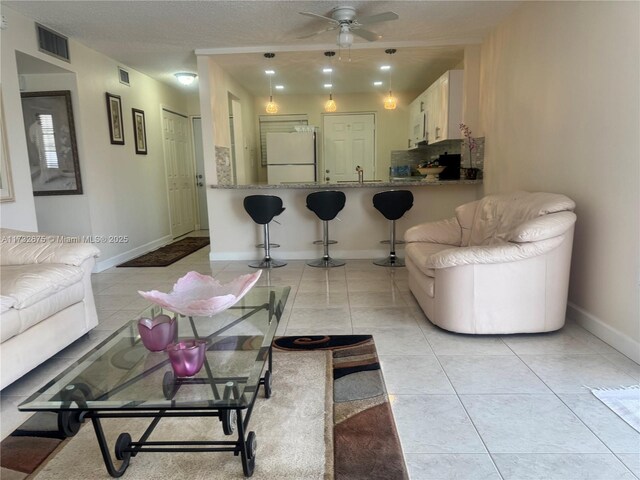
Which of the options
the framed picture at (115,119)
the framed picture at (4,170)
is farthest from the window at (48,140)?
the framed picture at (4,170)

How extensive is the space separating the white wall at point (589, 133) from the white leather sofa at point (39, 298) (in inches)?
129

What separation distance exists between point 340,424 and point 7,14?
13.7ft

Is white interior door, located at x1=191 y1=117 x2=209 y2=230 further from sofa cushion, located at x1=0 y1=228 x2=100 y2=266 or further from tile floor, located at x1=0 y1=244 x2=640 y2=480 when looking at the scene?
sofa cushion, located at x1=0 y1=228 x2=100 y2=266

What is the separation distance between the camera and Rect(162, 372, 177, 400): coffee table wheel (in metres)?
1.32

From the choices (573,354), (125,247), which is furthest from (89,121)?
(573,354)

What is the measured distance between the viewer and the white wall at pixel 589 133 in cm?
223

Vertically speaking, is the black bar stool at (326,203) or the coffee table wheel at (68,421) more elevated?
the black bar stool at (326,203)

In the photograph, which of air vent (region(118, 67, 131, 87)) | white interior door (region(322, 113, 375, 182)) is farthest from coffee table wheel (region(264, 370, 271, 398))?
white interior door (region(322, 113, 375, 182))

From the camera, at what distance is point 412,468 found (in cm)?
147

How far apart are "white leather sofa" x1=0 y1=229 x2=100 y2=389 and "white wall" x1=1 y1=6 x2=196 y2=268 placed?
993 millimetres

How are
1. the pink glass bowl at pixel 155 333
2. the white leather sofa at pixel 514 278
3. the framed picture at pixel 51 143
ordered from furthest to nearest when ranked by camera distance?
the framed picture at pixel 51 143, the white leather sofa at pixel 514 278, the pink glass bowl at pixel 155 333

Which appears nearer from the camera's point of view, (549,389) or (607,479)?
(607,479)

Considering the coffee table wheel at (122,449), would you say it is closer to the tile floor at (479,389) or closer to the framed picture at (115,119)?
the tile floor at (479,389)

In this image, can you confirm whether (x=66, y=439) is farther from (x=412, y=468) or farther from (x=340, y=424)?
(x=412, y=468)
